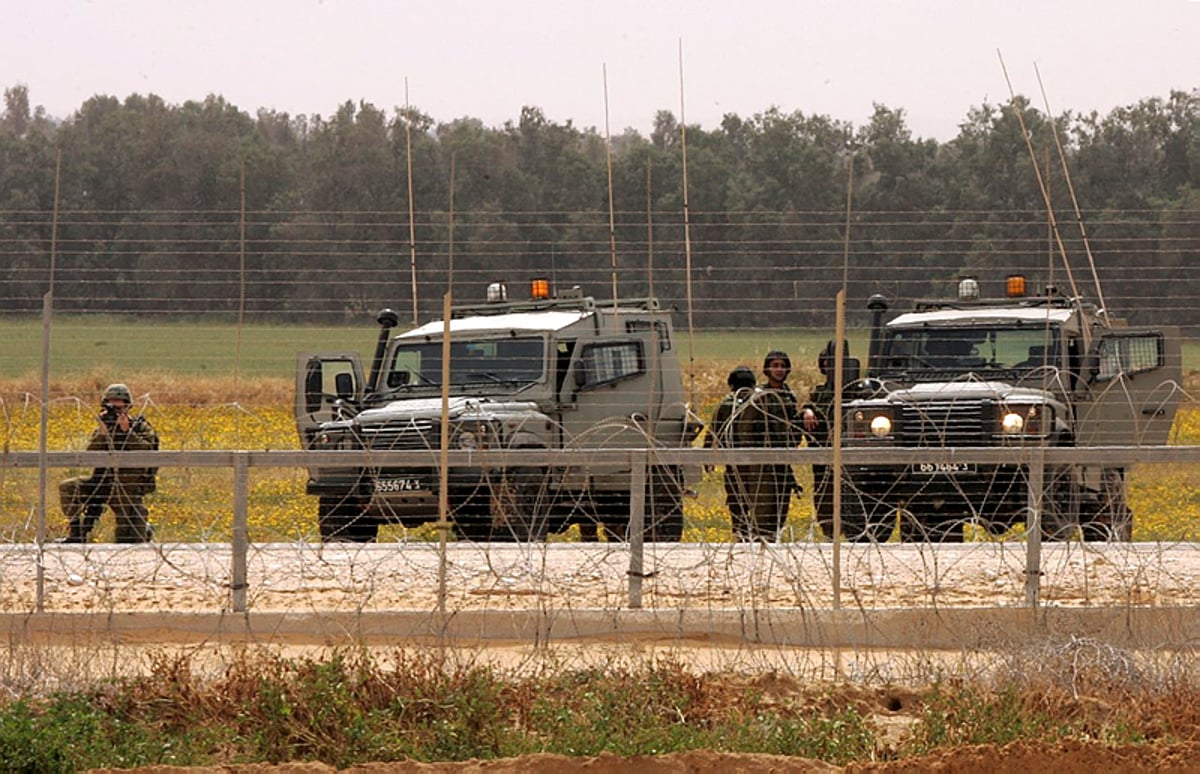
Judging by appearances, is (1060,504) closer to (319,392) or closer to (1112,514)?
(1112,514)

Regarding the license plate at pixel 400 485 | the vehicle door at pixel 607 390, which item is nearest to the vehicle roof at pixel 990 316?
the vehicle door at pixel 607 390

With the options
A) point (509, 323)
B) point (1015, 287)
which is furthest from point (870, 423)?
point (509, 323)

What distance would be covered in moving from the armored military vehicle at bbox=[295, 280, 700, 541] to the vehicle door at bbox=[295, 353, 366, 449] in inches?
0.6

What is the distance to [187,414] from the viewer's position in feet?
56.3

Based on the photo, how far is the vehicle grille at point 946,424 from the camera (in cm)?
1240

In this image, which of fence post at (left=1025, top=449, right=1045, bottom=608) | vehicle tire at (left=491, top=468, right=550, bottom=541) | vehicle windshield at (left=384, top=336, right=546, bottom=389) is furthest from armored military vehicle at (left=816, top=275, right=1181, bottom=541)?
vehicle windshield at (left=384, top=336, right=546, bottom=389)

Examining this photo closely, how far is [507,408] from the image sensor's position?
1308 centimetres

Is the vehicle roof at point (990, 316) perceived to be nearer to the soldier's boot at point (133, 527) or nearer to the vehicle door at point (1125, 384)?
the vehicle door at point (1125, 384)

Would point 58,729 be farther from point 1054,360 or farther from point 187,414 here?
point 187,414

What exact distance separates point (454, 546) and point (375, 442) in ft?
9.86

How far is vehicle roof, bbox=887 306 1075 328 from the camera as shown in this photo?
13562 mm

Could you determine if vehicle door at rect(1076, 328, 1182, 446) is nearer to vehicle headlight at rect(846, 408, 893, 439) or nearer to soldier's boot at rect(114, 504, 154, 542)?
vehicle headlight at rect(846, 408, 893, 439)

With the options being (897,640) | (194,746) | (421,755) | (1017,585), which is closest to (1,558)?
(194,746)

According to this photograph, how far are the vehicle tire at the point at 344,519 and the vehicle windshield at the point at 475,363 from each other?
1853 mm
